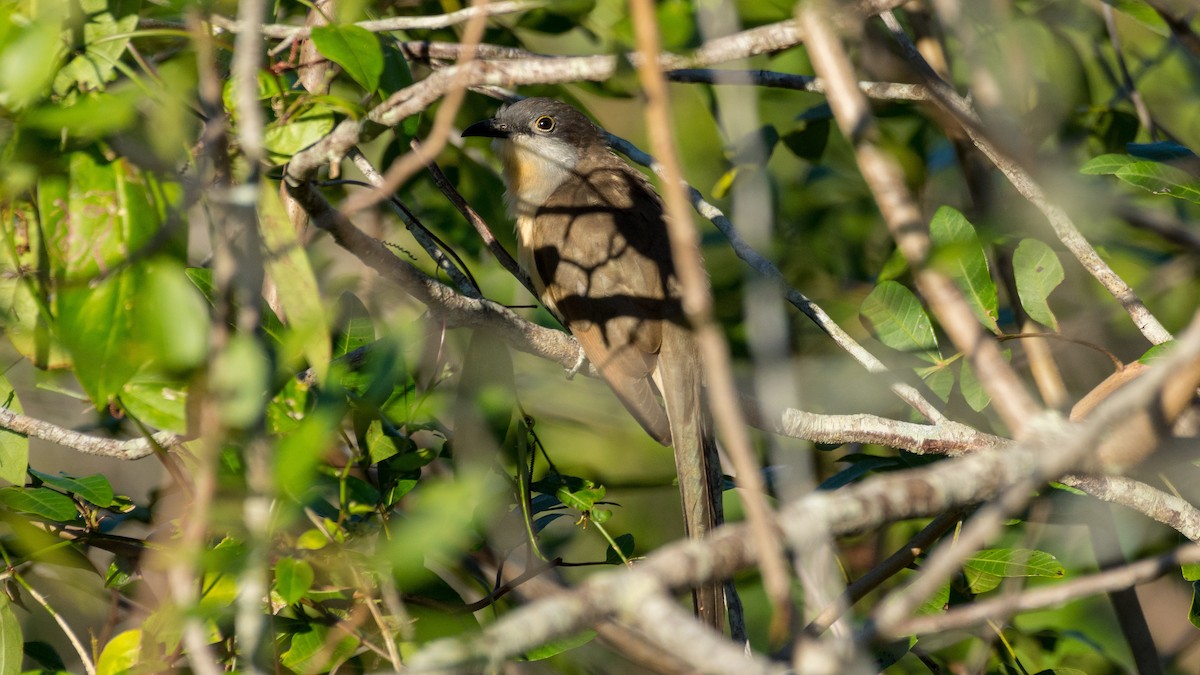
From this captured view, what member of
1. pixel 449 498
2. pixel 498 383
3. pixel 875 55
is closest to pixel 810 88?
pixel 875 55

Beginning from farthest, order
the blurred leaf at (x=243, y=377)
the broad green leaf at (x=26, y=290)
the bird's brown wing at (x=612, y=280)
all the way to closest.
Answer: the bird's brown wing at (x=612, y=280) < the broad green leaf at (x=26, y=290) < the blurred leaf at (x=243, y=377)

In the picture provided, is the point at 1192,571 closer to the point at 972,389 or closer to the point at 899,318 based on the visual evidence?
the point at 972,389

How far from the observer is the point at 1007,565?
301cm

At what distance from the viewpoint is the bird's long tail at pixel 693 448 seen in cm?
348

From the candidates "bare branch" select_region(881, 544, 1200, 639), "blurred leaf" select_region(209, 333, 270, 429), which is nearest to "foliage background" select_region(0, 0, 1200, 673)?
"blurred leaf" select_region(209, 333, 270, 429)

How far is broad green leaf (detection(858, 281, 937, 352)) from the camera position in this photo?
325 cm

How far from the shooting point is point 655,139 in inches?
54.6

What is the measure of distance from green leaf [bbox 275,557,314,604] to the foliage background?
14 millimetres

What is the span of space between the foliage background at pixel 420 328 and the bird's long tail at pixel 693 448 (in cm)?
25

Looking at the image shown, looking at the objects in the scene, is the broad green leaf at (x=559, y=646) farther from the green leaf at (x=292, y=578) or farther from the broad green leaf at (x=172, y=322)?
the broad green leaf at (x=172, y=322)

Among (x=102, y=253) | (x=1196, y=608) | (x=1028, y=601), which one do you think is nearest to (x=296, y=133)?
(x=102, y=253)

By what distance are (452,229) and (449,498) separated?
347 centimetres

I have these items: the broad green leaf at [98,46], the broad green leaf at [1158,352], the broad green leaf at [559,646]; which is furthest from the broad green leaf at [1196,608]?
the broad green leaf at [98,46]

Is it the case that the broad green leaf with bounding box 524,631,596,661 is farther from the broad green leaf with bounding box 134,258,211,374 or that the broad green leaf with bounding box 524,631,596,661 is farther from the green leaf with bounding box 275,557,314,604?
the broad green leaf with bounding box 134,258,211,374
